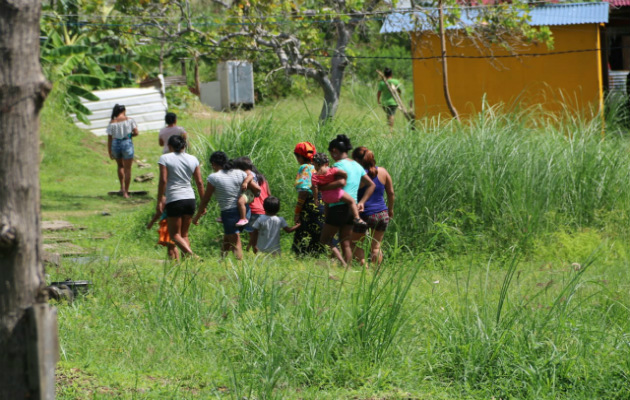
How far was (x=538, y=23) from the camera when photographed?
50.8 feet

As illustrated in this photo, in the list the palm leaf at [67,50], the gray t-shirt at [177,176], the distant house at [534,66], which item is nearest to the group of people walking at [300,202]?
the gray t-shirt at [177,176]

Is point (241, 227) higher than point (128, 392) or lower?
higher

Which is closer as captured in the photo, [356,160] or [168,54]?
[356,160]

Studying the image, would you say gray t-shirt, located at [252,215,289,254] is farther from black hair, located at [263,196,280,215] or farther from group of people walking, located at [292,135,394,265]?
group of people walking, located at [292,135,394,265]

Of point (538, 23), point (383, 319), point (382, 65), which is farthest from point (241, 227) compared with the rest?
point (382, 65)

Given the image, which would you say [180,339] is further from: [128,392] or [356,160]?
[356,160]

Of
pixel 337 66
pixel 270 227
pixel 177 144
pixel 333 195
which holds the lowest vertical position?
pixel 270 227

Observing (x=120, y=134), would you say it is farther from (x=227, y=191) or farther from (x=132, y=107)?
(x=132, y=107)

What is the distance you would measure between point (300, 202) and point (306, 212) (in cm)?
13

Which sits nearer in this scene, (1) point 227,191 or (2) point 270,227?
(1) point 227,191

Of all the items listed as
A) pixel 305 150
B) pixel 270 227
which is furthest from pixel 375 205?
pixel 270 227

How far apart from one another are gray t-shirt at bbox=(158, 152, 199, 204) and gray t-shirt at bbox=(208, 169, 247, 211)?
314 millimetres

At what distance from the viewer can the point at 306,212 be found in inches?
A: 364

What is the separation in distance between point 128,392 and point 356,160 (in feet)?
15.5
